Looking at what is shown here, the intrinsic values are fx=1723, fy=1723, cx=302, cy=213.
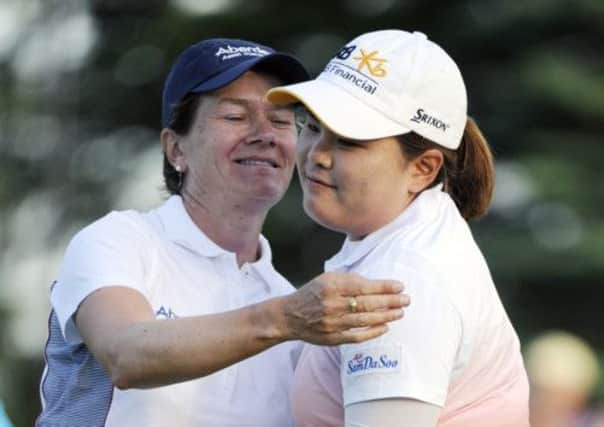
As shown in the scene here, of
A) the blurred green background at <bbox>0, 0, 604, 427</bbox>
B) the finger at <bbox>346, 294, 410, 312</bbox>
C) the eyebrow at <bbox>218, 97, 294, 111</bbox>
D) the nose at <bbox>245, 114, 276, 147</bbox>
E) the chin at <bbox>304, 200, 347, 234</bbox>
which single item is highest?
the finger at <bbox>346, 294, 410, 312</bbox>

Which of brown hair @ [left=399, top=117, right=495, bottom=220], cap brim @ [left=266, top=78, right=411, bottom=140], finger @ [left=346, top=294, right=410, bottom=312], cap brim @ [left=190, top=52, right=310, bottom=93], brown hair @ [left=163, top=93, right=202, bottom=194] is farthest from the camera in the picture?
brown hair @ [left=163, top=93, right=202, bottom=194]

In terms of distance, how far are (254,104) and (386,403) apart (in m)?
1.45

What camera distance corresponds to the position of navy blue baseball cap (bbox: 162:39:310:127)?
4648mm

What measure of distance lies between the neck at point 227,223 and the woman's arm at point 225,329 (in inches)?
29.7

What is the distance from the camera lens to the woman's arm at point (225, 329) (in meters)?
3.40

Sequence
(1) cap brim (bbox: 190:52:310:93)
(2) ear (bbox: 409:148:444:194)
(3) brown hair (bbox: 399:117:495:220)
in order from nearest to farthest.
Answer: (2) ear (bbox: 409:148:444:194), (3) brown hair (bbox: 399:117:495:220), (1) cap brim (bbox: 190:52:310:93)

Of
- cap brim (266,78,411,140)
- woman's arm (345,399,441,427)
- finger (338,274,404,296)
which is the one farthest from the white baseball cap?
woman's arm (345,399,441,427)

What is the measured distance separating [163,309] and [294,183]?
11136 millimetres

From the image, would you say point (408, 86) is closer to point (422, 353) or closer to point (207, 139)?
point (422, 353)

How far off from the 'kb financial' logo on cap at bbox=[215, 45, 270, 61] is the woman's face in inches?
36.1

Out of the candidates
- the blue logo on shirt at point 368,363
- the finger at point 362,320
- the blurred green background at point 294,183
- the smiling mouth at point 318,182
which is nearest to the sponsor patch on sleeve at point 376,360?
the blue logo on shirt at point 368,363

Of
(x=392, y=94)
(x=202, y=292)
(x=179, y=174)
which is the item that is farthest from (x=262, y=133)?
(x=392, y=94)

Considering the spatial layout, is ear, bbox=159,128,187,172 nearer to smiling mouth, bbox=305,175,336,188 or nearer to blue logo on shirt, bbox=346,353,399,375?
smiling mouth, bbox=305,175,336,188

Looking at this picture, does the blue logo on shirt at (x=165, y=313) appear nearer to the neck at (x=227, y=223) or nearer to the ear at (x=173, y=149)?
the neck at (x=227, y=223)
